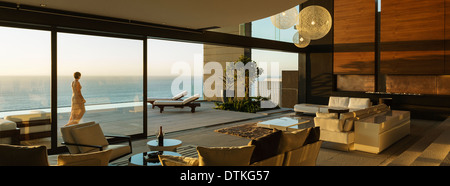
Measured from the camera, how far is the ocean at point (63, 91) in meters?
5.01

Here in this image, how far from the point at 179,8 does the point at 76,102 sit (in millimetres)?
2608

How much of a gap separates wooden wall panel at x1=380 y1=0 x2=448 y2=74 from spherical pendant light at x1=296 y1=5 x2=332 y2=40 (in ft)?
18.2

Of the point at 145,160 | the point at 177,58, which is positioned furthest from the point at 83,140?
the point at 177,58

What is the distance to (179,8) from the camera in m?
5.23

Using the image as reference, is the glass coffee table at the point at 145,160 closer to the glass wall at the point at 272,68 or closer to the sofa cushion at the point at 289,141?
the sofa cushion at the point at 289,141

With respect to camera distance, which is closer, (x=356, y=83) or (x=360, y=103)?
(x=360, y=103)

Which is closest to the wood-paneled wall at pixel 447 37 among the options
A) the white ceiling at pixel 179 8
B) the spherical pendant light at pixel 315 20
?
the spherical pendant light at pixel 315 20

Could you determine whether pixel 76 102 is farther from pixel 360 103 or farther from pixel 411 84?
pixel 411 84

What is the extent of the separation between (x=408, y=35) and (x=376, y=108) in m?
4.30

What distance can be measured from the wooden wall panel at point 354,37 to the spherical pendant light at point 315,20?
19.3ft

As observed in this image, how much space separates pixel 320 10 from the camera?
607 cm

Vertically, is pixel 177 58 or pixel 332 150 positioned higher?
pixel 177 58
